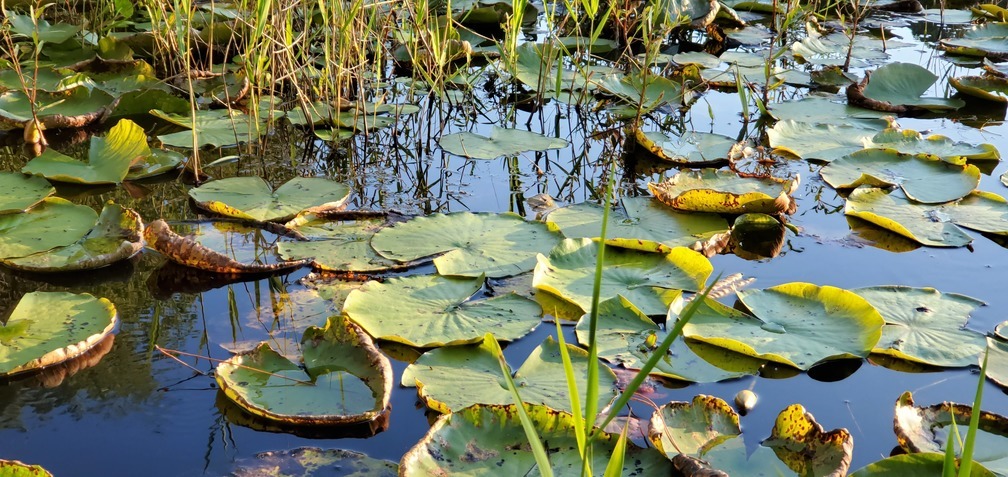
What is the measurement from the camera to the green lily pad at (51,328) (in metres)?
1.94

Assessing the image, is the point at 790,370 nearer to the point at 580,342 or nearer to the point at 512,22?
the point at 580,342

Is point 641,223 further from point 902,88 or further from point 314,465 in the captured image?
point 902,88

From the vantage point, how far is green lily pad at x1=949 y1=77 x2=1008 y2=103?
3938mm

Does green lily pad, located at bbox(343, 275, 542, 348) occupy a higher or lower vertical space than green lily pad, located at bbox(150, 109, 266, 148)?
lower

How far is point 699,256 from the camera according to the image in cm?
235

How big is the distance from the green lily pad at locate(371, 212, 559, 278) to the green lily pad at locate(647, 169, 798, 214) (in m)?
0.45

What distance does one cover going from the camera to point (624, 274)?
234cm

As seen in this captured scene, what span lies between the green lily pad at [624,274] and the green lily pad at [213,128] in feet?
4.58

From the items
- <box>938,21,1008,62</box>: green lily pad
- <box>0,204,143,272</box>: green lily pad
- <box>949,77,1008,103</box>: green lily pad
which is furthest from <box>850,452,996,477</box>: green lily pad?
<box>938,21,1008,62</box>: green lily pad

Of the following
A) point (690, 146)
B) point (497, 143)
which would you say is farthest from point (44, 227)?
point (690, 146)

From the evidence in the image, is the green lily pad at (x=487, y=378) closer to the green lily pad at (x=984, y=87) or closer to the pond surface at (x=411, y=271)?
the pond surface at (x=411, y=271)

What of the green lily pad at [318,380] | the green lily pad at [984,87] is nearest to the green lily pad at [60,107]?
the green lily pad at [318,380]

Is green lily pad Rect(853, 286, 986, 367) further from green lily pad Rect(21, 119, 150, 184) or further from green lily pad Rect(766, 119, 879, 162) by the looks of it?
green lily pad Rect(21, 119, 150, 184)

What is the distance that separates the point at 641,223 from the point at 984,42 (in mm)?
3588
